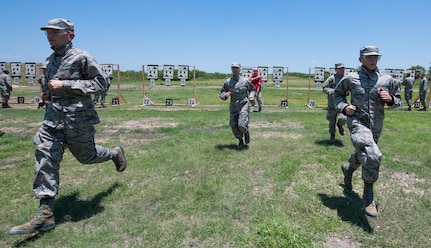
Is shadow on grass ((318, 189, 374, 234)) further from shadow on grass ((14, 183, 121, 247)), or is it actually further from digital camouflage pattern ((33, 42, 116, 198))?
digital camouflage pattern ((33, 42, 116, 198))

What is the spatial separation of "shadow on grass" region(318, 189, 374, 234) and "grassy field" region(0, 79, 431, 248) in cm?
2

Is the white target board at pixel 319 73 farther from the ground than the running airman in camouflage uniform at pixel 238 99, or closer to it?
farther from the ground

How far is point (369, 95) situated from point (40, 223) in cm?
459

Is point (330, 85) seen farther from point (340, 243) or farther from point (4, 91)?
point (4, 91)

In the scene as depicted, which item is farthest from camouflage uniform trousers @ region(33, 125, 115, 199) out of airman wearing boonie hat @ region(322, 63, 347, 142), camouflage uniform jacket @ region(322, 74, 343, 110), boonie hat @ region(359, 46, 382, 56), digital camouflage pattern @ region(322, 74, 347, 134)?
camouflage uniform jacket @ region(322, 74, 343, 110)

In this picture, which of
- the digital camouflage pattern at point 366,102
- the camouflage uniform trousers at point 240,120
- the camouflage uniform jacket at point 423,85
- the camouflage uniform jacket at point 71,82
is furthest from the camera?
the camouflage uniform jacket at point 423,85

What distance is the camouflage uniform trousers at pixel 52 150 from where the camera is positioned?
3982mm

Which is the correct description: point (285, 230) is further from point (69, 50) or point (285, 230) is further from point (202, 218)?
point (69, 50)

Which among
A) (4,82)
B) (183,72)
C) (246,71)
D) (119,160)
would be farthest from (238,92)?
(4,82)

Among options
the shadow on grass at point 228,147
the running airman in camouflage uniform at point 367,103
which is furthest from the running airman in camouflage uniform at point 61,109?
the shadow on grass at point 228,147

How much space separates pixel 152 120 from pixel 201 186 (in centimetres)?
823

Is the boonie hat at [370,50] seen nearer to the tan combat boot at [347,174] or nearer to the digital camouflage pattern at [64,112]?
the tan combat boot at [347,174]

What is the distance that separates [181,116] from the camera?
14.4m

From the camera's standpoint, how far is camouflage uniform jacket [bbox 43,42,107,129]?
411cm
